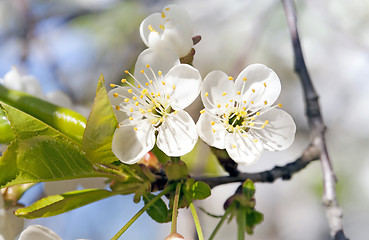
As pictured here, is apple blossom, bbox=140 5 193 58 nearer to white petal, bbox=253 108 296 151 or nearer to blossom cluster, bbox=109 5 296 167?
blossom cluster, bbox=109 5 296 167

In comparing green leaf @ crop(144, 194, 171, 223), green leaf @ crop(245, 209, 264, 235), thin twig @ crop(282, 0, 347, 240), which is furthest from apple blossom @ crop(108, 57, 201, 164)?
thin twig @ crop(282, 0, 347, 240)

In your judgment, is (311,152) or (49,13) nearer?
(311,152)

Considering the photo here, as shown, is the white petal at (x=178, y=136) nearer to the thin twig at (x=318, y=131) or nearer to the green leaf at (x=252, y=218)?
the green leaf at (x=252, y=218)

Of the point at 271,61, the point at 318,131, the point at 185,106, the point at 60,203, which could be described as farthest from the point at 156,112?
the point at 271,61

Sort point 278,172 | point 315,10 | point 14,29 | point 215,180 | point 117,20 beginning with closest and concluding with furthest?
point 215,180 < point 278,172 < point 315,10 < point 14,29 < point 117,20

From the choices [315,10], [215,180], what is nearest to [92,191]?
[215,180]

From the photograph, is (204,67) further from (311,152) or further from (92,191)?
(92,191)
